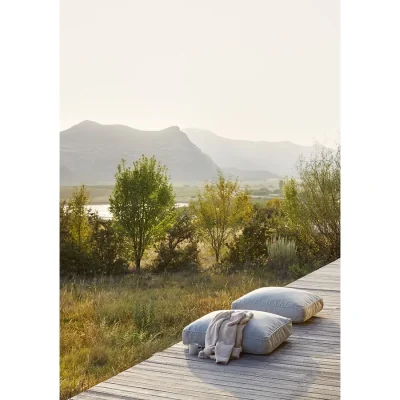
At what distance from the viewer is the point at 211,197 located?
31.0 ft

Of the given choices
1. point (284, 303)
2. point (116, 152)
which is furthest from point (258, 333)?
point (116, 152)

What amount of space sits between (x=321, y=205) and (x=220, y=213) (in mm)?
1672

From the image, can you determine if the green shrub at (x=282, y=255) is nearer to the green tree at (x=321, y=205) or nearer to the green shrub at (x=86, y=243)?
the green tree at (x=321, y=205)

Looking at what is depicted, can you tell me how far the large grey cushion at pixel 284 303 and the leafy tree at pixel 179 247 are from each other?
528cm

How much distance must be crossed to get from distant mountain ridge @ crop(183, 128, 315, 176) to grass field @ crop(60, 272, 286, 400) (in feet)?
14.3

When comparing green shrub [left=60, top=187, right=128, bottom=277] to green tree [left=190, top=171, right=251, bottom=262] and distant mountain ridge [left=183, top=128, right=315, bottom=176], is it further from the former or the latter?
distant mountain ridge [left=183, top=128, right=315, bottom=176]

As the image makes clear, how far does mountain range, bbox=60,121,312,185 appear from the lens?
480 inches

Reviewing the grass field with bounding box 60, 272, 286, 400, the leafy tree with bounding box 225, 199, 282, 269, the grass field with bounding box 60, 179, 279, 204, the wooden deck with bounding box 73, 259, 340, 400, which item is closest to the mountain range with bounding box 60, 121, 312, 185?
the grass field with bounding box 60, 179, 279, 204

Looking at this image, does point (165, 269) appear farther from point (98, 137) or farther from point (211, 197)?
point (98, 137)

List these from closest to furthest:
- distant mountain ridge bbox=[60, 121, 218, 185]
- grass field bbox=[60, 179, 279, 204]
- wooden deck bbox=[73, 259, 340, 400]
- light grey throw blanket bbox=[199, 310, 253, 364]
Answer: wooden deck bbox=[73, 259, 340, 400], light grey throw blanket bbox=[199, 310, 253, 364], grass field bbox=[60, 179, 279, 204], distant mountain ridge bbox=[60, 121, 218, 185]

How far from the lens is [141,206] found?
9016 millimetres
